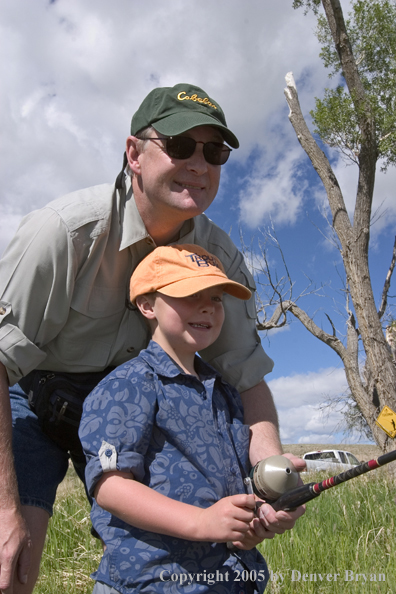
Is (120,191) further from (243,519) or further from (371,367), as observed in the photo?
(371,367)

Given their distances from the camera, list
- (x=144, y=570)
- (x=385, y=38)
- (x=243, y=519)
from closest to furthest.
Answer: (x=243, y=519)
(x=144, y=570)
(x=385, y=38)

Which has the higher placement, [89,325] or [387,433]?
[387,433]

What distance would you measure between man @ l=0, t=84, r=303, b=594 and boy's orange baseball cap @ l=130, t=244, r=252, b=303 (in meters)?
0.19

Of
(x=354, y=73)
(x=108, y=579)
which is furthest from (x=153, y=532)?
(x=354, y=73)

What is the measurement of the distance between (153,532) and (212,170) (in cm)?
152

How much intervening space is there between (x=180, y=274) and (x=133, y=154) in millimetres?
755

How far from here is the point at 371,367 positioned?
9656 millimetres

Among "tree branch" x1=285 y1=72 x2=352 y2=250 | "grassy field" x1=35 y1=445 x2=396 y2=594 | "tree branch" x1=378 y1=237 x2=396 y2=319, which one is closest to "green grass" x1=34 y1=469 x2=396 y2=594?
"grassy field" x1=35 y1=445 x2=396 y2=594

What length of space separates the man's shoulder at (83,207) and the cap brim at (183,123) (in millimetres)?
374

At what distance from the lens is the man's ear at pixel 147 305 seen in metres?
2.19

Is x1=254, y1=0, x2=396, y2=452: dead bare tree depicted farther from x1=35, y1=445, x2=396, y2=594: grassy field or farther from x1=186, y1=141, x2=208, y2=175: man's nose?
x1=186, y1=141, x2=208, y2=175: man's nose

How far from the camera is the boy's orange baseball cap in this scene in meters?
2.07

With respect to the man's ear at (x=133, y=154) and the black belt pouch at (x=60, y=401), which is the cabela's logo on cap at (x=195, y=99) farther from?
the black belt pouch at (x=60, y=401)

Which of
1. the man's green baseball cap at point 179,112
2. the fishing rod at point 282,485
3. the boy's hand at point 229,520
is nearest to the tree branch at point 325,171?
the man's green baseball cap at point 179,112
